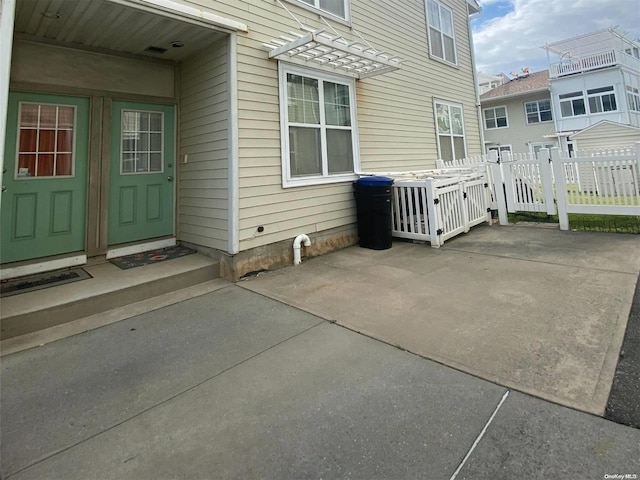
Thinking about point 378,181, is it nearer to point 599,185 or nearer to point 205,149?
point 205,149

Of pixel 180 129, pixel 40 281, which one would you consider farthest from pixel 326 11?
pixel 40 281

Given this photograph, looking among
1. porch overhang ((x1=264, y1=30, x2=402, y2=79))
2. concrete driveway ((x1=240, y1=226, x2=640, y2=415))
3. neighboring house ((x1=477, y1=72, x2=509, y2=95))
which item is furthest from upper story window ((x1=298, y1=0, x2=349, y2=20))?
neighboring house ((x1=477, y1=72, x2=509, y2=95))

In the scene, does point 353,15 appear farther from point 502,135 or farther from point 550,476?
point 502,135

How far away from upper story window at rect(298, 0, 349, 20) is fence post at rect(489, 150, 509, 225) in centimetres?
434

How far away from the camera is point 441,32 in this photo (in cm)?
885

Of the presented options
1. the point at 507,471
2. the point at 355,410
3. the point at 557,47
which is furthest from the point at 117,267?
the point at 557,47

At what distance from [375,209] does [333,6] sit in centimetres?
384

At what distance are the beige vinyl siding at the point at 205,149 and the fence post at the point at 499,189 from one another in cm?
595

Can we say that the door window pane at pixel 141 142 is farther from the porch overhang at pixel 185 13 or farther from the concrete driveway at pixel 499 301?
the concrete driveway at pixel 499 301

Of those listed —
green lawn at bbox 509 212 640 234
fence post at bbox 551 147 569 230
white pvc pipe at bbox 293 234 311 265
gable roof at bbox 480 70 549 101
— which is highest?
gable roof at bbox 480 70 549 101

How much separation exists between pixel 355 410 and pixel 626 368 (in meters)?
1.83

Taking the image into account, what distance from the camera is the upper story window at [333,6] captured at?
5586 millimetres

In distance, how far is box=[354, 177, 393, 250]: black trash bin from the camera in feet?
18.1

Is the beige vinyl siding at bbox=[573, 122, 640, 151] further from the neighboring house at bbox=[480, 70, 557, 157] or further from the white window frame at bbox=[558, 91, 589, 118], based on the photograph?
the white window frame at bbox=[558, 91, 589, 118]
